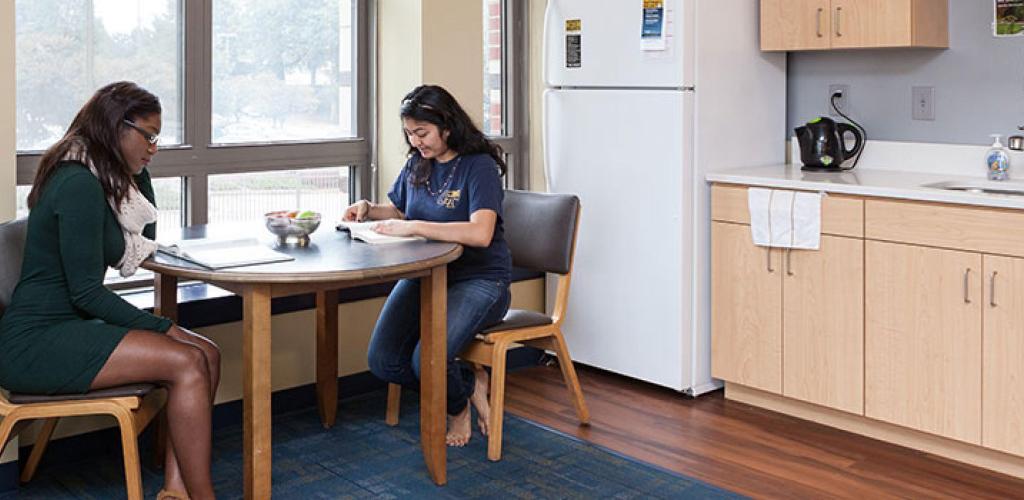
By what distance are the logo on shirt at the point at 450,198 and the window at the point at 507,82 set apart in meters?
1.29

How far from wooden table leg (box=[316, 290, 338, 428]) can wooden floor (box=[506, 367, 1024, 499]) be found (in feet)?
2.08

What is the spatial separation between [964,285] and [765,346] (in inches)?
30.5

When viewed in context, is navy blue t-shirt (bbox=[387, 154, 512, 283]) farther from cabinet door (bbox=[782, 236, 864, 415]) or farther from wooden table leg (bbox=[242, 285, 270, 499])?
cabinet door (bbox=[782, 236, 864, 415])

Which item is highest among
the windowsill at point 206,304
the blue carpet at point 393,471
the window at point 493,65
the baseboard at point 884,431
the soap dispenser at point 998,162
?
the window at point 493,65

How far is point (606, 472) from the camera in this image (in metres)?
3.38

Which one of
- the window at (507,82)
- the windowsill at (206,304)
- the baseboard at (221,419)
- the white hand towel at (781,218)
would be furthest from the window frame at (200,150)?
the white hand towel at (781,218)

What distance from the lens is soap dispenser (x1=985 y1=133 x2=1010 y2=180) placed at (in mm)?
3715

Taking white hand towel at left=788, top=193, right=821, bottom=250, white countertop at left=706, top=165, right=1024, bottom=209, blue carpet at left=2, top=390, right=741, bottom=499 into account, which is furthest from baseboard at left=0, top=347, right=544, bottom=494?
white hand towel at left=788, top=193, right=821, bottom=250

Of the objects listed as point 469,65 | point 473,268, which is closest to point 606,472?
point 473,268

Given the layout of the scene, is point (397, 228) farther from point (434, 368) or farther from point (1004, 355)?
point (1004, 355)

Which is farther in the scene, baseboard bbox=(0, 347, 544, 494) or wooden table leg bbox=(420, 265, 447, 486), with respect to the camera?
baseboard bbox=(0, 347, 544, 494)

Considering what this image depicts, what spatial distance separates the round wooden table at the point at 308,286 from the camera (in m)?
2.84

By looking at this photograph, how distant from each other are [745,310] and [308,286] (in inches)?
68.6

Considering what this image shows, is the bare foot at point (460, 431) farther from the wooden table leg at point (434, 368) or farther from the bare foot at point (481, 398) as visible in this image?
the wooden table leg at point (434, 368)
